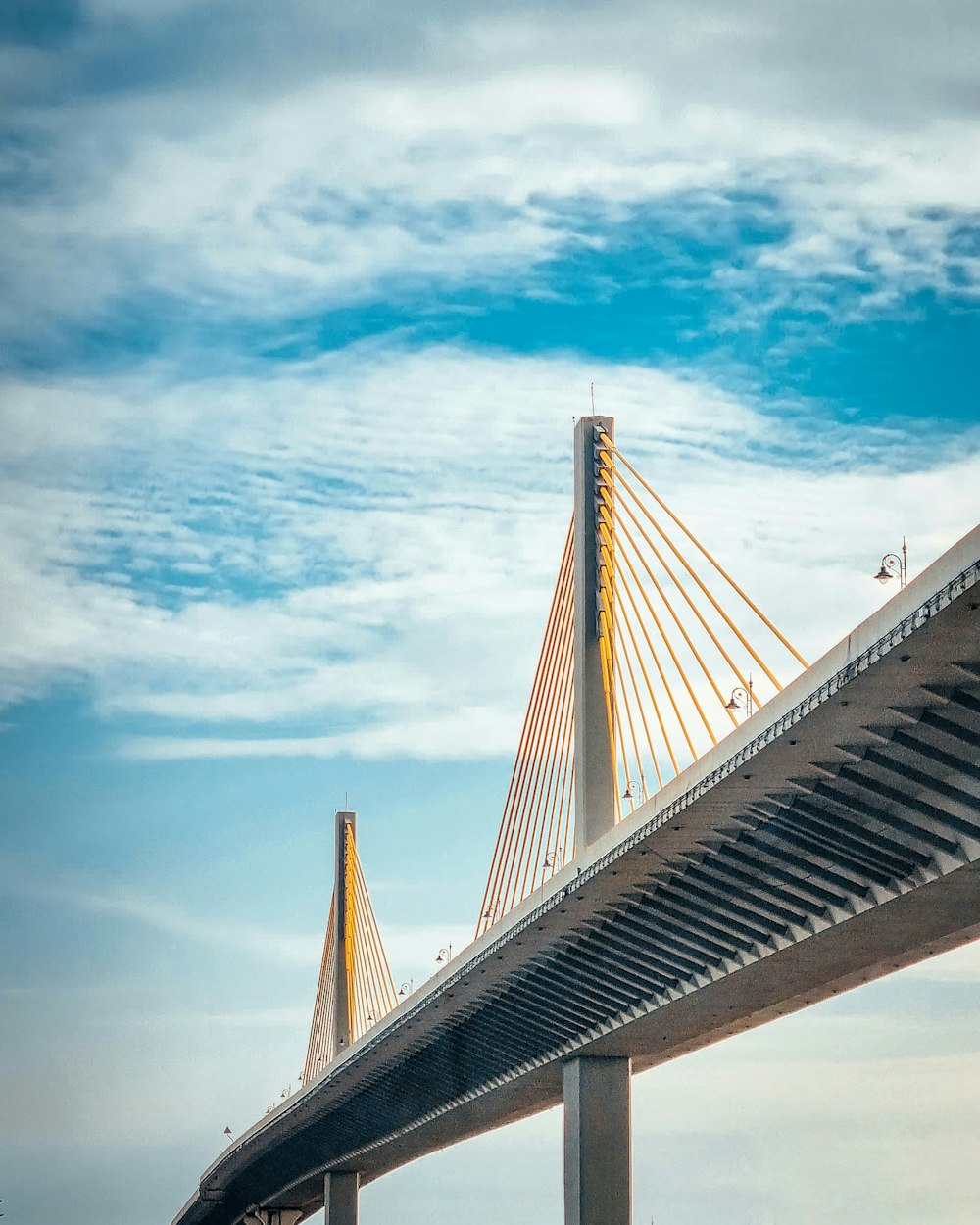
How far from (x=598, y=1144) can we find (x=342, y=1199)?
148 feet

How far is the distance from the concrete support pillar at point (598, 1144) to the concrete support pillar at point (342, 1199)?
42.9m

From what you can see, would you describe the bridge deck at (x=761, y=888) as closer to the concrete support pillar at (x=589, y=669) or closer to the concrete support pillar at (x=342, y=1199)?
the concrete support pillar at (x=589, y=669)

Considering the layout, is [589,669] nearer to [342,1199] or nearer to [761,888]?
[761,888]

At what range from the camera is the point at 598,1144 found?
46.0 metres

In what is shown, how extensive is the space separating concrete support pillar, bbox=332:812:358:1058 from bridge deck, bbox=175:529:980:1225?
2939 centimetres

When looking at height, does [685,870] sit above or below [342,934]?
below

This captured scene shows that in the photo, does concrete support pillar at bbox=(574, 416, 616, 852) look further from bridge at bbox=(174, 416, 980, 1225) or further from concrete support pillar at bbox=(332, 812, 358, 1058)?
concrete support pillar at bbox=(332, 812, 358, 1058)

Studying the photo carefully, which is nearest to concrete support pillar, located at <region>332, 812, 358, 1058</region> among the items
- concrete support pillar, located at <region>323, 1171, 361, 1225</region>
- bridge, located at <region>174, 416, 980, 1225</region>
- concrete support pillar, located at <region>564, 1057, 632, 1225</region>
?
concrete support pillar, located at <region>323, 1171, 361, 1225</region>

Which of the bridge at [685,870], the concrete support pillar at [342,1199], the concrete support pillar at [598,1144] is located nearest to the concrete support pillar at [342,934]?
the concrete support pillar at [342,1199]

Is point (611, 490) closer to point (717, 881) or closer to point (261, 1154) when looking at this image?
point (717, 881)

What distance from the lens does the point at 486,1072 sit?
54.0 metres

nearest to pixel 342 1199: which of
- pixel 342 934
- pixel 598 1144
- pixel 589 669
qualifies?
pixel 342 934

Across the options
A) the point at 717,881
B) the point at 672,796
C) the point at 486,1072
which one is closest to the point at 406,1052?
the point at 486,1072

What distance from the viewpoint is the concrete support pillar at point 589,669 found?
3919 centimetres
